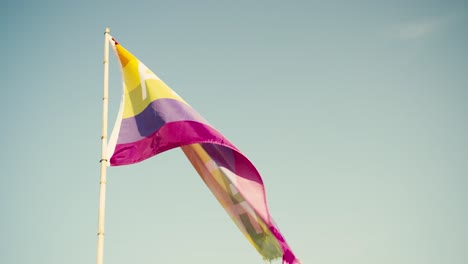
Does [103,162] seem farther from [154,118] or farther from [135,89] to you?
[135,89]

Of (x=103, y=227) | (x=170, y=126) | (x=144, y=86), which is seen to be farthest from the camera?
(x=144, y=86)

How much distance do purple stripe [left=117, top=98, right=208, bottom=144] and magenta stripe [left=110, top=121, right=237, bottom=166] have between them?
109mm

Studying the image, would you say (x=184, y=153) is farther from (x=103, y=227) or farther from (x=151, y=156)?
(x=103, y=227)

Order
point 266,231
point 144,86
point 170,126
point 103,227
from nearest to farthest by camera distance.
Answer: point 103,227
point 266,231
point 170,126
point 144,86

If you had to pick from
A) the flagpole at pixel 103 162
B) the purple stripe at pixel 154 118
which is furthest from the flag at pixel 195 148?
the flagpole at pixel 103 162

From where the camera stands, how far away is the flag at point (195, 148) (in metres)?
8.47

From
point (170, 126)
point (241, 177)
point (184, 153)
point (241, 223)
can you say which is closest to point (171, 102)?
point (170, 126)

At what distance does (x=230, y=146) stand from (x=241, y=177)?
2.28ft

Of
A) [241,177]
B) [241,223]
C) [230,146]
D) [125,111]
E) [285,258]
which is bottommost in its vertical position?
[285,258]

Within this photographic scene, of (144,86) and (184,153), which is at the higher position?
(144,86)

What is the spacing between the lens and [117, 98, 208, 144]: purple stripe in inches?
357

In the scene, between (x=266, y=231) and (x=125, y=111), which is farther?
(x=125, y=111)

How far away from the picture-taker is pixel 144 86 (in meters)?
9.59

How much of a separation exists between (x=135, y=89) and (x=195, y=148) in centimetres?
199
